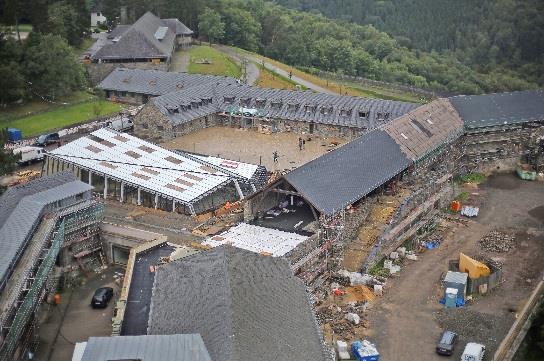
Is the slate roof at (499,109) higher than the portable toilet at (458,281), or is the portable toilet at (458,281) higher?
the slate roof at (499,109)

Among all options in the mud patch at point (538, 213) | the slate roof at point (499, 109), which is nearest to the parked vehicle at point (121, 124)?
the slate roof at point (499, 109)

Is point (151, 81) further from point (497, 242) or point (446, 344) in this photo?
point (446, 344)

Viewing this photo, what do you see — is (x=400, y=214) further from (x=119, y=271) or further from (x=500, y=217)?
(x=119, y=271)

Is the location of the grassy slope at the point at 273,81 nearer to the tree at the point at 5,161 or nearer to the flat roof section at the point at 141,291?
the tree at the point at 5,161

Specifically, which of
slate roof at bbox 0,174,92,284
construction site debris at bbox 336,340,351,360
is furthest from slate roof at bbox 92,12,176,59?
construction site debris at bbox 336,340,351,360

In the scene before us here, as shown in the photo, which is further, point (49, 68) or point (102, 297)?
point (49, 68)

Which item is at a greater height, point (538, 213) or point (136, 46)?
point (136, 46)

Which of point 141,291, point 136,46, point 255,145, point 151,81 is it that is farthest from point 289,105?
point 141,291
